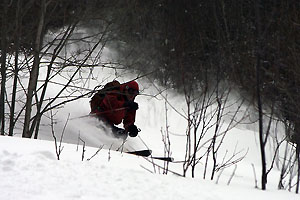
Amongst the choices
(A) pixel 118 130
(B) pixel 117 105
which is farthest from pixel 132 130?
(B) pixel 117 105

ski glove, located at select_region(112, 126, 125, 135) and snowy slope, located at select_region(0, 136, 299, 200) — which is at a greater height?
ski glove, located at select_region(112, 126, 125, 135)

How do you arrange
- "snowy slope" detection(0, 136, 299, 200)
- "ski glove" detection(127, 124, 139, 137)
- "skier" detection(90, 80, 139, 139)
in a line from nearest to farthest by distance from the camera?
1. "snowy slope" detection(0, 136, 299, 200)
2. "skier" detection(90, 80, 139, 139)
3. "ski glove" detection(127, 124, 139, 137)

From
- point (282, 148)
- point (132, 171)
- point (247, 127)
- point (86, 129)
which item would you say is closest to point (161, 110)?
point (247, 127)

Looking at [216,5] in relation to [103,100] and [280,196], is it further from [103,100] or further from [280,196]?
[280,196]

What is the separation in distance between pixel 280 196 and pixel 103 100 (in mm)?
3942

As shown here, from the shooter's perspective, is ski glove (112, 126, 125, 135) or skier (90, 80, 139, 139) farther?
ski glove (112, 126, 125, 135)

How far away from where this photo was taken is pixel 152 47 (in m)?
14.6

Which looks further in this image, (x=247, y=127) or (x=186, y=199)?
(x=247, y=127)

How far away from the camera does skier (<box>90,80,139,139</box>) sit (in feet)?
19.4

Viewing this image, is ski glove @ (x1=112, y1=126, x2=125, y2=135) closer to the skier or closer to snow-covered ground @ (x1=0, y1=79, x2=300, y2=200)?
the skier

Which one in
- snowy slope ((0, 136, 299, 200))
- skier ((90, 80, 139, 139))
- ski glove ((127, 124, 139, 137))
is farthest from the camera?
ski glove ((127, 124, 139, 137))

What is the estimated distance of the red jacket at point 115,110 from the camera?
5.99m

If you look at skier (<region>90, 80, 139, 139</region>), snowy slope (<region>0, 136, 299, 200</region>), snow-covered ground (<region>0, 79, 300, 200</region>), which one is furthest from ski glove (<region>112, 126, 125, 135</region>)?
snowy slope (<region>0, 136, 299, 200</region>)

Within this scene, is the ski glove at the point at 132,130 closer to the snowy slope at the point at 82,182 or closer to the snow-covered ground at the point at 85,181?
the snow-covered ground at the point at 85,181
